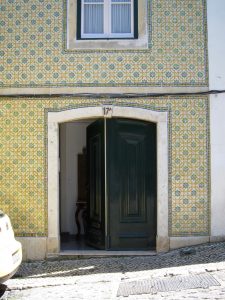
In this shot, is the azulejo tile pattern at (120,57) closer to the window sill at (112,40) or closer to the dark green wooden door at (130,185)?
the window sill at (112,40)

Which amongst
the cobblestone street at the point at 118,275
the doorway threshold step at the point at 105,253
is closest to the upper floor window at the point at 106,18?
the doorway threshold step at the point at 105,253

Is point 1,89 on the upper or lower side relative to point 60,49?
lower

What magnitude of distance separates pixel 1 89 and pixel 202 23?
3662 millimetres

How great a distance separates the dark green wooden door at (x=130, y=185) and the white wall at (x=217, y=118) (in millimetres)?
1026

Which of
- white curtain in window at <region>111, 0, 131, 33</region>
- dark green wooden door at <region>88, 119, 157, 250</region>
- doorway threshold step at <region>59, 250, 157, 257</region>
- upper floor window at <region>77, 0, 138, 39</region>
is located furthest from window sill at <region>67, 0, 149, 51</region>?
doorway threshold step at <region>59, 250, 157, 257</region>

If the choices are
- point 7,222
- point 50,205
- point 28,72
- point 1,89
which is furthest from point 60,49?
point 7,222

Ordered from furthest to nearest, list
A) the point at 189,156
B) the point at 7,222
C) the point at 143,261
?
the point at 189,156 → the point at 143,261 → the point at 7,222

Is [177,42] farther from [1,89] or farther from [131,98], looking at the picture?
[1,89]

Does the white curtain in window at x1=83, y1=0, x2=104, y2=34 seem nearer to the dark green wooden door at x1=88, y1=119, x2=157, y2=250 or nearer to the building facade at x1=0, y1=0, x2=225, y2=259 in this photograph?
the building facade at x1=0, y1=0, x2=225, y2=259

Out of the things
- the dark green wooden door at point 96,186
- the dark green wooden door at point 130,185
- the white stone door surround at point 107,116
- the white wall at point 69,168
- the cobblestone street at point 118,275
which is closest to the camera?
the cobblestone street at point 118,275

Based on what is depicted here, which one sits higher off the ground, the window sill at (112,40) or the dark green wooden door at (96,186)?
the window sill at (112,40)

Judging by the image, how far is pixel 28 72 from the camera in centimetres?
884

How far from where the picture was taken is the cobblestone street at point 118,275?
6121 millimetres

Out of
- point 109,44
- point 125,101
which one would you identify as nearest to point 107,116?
point 125,101
